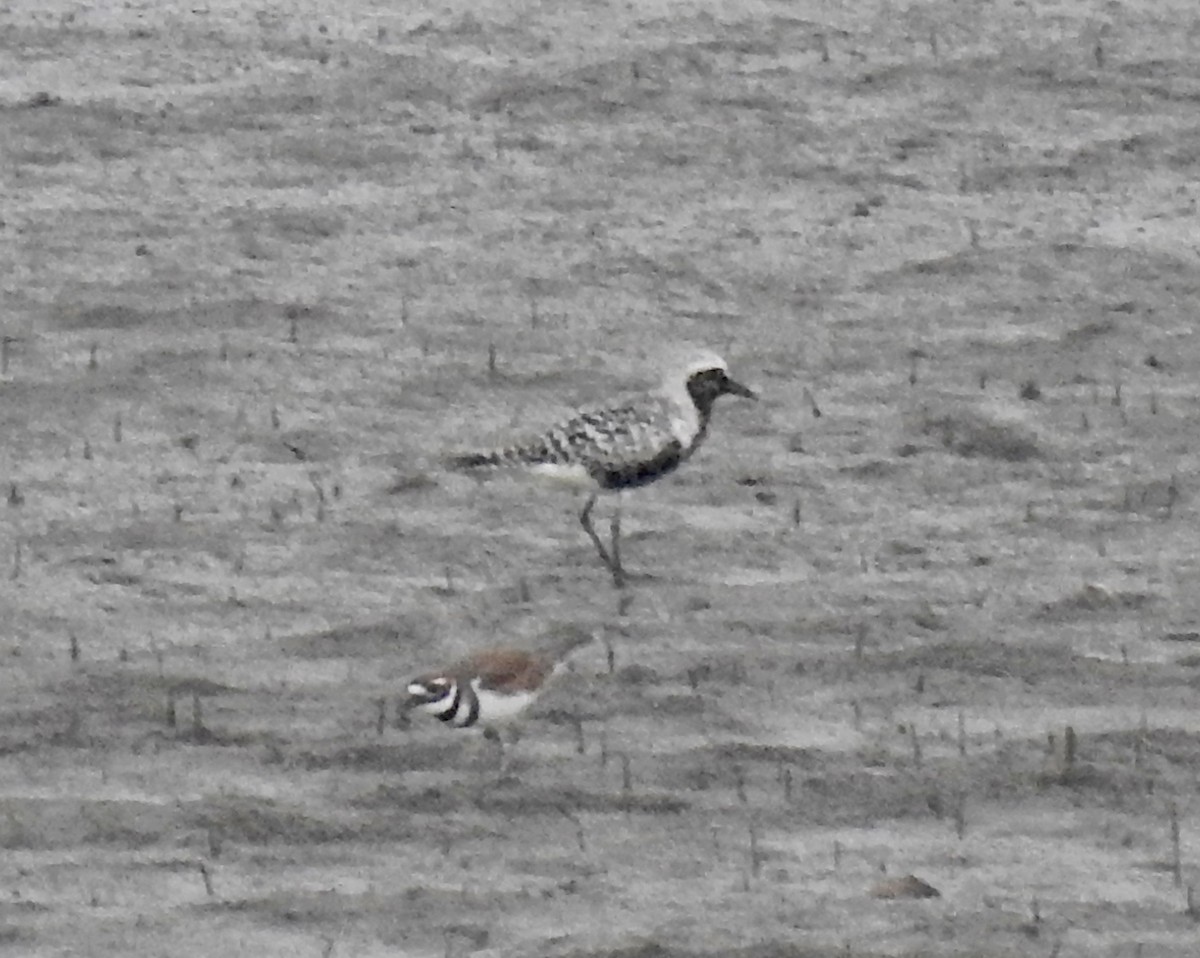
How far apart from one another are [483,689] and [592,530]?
160 cm

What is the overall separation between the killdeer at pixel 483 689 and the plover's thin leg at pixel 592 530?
3.58ft

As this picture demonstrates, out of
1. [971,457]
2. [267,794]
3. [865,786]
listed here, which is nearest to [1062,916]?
[865,786]

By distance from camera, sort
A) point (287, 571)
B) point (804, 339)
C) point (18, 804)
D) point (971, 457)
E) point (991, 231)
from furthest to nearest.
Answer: point (991, 231), point (804, 339), point (971, 457), point (287, 571), point (18, 804)

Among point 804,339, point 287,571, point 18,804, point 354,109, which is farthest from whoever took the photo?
point 354,109

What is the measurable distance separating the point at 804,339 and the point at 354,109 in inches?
109

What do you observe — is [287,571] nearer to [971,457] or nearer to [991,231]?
[971,457]

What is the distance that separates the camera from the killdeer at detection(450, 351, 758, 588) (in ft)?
30.4

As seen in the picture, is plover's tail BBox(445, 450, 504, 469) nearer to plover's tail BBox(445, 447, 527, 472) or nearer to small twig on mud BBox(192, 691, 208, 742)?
plover's tail BBox(445, 447, 527, 472)

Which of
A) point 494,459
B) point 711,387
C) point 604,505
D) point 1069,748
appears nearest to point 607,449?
point 494,459

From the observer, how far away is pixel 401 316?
11.1 meters

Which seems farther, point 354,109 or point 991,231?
point 354,109

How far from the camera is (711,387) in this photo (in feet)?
31.9

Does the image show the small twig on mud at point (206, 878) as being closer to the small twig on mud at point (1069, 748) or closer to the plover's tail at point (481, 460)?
the small twig on mud at point (1069, 748)

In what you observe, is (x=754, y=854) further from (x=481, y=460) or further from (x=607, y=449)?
(x=481, y=460)
